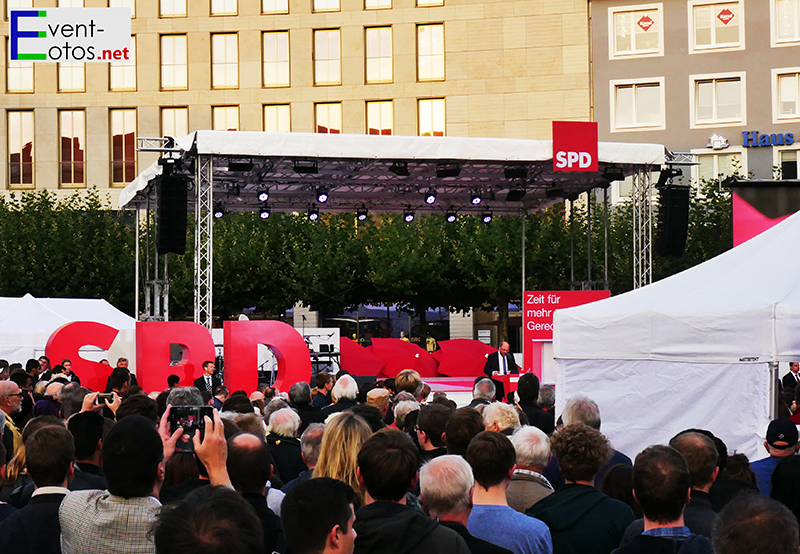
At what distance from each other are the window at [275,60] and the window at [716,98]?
63.8 feet

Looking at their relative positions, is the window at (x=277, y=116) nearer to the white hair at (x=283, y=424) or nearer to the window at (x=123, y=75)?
the window at (x=123, y=75)

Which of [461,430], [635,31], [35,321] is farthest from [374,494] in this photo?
[635,31]

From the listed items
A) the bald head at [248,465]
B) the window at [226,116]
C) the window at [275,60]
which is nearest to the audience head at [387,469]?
the bald head at [248,465]

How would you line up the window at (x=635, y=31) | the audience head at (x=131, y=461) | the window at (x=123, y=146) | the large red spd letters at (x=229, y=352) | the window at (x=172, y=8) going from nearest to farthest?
the audience head at (x=131, y=461) < the large red spd letters at (x=229, y=352) < the window at (x=635, y=31) < the window at (x=123, y=146) < the window at (x=172, y=8)

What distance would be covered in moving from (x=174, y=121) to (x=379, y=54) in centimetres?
1073

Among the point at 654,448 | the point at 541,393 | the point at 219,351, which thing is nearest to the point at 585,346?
the point at 541,393

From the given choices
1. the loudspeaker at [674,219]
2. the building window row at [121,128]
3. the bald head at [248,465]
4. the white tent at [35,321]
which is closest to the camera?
the bald head at [248,465]

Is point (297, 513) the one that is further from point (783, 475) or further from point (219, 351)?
point (219, 351)

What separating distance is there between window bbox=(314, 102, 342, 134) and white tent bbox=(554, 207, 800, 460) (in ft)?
125

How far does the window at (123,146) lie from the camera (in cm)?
4784

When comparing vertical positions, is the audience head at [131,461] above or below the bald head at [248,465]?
above

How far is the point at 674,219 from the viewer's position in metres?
21.2

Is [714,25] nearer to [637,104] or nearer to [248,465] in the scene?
[637,104]

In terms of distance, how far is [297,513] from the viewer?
2.98 m
